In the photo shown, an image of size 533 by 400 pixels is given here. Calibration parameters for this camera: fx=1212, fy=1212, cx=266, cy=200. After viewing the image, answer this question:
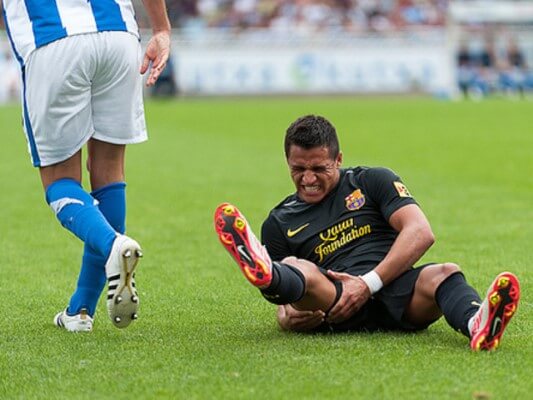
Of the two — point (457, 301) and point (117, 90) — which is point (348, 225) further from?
point (117, 90)

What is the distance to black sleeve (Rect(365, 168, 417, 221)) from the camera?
16.1 feet

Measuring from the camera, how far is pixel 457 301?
453 cm

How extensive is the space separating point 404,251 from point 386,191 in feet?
1.05

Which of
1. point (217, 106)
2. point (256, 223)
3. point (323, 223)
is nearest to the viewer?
point (323, 223)

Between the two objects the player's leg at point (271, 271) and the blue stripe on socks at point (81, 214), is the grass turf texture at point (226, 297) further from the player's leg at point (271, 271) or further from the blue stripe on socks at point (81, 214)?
the blue stripe on socks at point (81, 214)

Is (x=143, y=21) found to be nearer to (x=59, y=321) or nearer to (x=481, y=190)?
(x=481, y=190)

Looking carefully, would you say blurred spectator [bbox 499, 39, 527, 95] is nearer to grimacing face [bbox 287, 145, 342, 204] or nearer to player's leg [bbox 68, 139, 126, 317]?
grimacing face [bbox 287, 145, 342, 204]

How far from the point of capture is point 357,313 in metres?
4.78

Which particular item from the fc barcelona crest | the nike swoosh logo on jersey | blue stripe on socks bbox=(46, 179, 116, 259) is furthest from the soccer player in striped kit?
the fc barcelona crest

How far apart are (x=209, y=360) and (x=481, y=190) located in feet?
25.2

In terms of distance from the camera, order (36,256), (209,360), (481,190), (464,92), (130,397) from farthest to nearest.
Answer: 1. (464,92)
2. (481,190)
3. (36,256)
4. (209,360)
5. (130,397)

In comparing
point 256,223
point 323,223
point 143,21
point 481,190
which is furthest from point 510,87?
point 323,223

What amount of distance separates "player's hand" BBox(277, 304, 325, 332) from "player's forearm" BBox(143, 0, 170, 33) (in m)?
1.28

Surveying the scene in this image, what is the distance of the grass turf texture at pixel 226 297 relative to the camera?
3.93 metres
